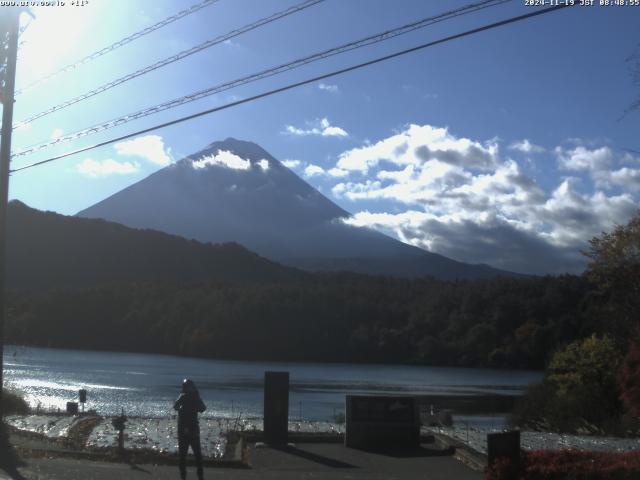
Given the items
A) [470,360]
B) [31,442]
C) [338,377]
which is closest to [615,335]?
[31,442]

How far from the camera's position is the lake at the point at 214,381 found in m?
37.1

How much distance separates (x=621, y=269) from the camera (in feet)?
88.5

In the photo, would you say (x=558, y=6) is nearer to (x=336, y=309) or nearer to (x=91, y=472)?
(x=91, y=472)

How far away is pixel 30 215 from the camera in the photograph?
299 feet

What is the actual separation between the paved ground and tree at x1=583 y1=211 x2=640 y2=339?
1326cm

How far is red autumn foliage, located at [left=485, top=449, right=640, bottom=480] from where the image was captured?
9.84m

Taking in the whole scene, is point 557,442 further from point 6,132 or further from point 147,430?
point 6,132

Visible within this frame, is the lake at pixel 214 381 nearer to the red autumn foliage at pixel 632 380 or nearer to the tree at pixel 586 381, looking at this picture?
the tree at pixel 586 381

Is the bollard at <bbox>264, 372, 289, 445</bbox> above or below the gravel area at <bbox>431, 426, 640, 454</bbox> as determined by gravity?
above

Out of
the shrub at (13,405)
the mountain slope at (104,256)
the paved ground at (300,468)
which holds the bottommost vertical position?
the paved ground at (300,468)

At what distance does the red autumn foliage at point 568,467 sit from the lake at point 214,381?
20.7 metres

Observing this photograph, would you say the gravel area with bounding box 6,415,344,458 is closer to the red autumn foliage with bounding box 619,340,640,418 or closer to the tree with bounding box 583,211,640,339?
the red autumn foliage with bounding box 619,340,640,418

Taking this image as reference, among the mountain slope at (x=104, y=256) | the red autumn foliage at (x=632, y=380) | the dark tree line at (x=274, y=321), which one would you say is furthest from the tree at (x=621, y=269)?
the mountain slope at (x=104, y=256)

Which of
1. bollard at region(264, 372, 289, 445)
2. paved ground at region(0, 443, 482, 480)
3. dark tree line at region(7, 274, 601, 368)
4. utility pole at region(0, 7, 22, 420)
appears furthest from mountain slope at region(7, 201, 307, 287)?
paved ground at region(0, 443, 482, 480)
